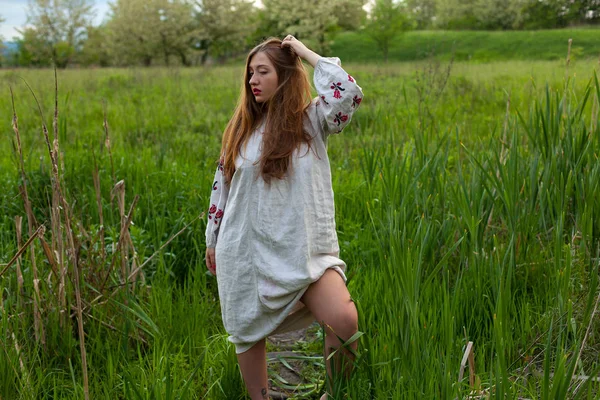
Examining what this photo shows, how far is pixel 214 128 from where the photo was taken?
22.6 feet

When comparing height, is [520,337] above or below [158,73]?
below

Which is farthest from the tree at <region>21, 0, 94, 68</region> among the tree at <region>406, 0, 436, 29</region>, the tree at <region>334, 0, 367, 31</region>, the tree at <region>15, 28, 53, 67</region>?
the tree at <region>406, 0, 436, 29</region>

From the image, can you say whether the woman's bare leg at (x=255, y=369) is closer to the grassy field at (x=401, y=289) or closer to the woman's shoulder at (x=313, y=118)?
the grassy field at (x=401, y=289)

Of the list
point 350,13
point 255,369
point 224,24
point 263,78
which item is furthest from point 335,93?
point 350,13

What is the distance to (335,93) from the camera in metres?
1.91

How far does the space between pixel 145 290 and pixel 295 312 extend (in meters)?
1.07

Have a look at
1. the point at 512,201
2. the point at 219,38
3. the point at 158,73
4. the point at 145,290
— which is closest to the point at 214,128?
the point at 145,290

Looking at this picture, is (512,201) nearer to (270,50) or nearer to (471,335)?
(471,335)

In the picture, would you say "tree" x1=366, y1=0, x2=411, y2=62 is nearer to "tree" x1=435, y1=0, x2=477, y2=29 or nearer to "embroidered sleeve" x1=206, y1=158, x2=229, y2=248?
"tree" x1=435, y1=0, x2=477, y2=29

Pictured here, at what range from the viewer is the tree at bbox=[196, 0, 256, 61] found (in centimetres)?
3741

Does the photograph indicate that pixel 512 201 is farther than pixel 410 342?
Yes

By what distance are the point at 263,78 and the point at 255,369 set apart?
100 cm

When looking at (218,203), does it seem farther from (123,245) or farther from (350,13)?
(350,13)

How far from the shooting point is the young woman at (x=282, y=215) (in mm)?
1871
